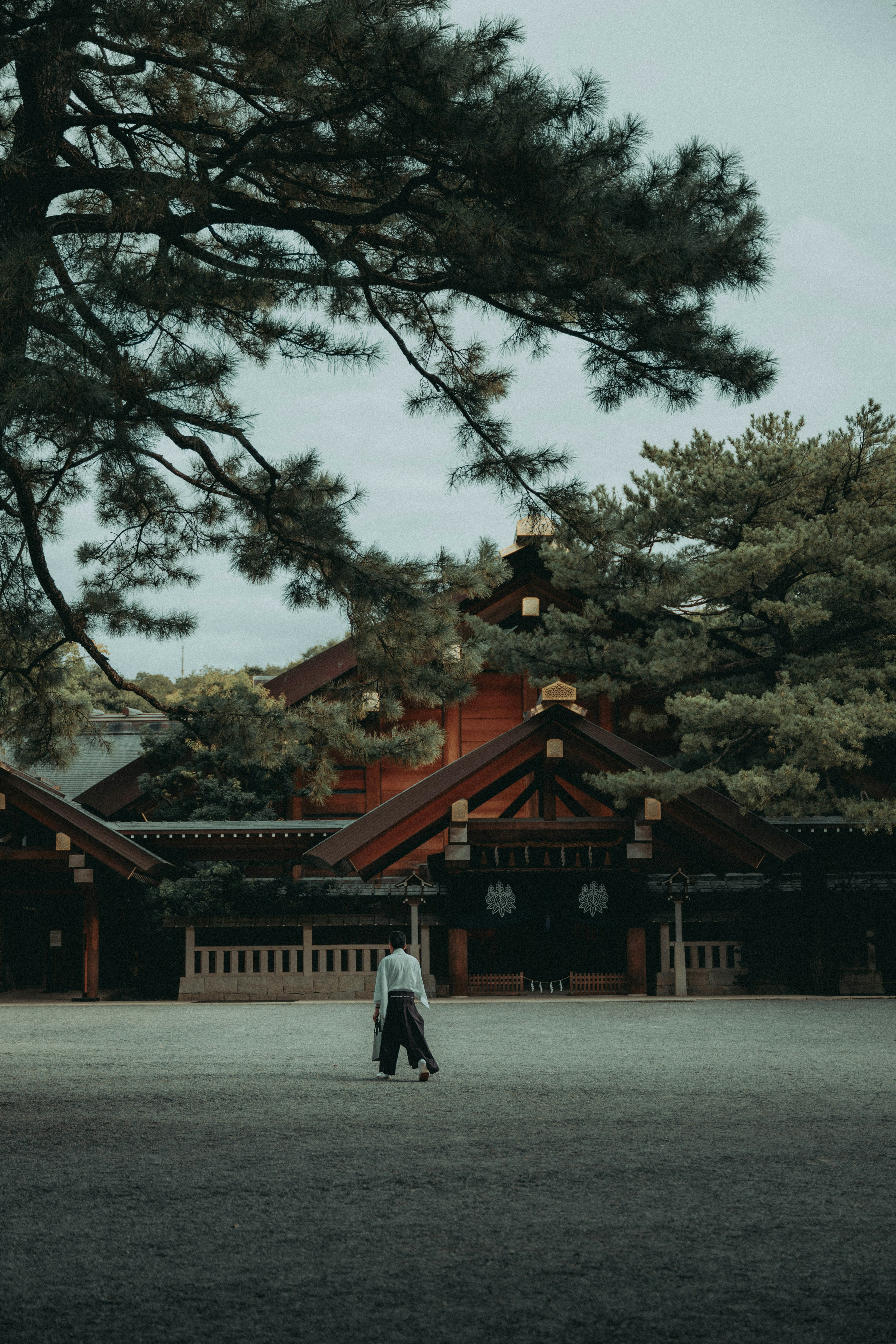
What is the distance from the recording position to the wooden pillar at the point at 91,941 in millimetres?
17219

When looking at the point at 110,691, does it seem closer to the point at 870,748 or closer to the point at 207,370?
the point at 870,748

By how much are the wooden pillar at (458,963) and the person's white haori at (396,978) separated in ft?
27.7

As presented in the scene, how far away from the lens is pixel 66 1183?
512 centimetres

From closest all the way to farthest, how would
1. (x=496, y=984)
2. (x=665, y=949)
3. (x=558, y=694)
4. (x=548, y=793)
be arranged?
1. (x=558, y=694)
2. (x=548, y=793)
3. (x=665, y=949)
4. (x=496, y=984)

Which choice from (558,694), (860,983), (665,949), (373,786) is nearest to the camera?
(558,694)

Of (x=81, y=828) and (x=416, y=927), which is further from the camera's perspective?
(x=416, y=927)

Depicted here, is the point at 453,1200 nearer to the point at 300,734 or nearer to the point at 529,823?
the point at 300,734

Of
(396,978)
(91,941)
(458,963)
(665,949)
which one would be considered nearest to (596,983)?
(665,949)

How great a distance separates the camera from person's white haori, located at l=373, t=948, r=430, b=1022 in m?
8.74

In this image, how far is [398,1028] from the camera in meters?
8.75

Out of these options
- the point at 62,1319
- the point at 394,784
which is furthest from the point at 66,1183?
Result: the point at 394,784

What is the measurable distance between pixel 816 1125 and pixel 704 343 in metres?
4.77

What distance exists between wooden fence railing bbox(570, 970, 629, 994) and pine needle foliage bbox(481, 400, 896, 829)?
3428 millimetres

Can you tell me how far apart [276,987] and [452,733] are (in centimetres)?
504
